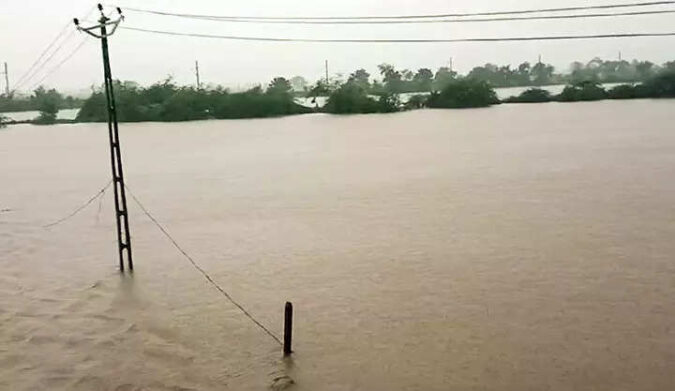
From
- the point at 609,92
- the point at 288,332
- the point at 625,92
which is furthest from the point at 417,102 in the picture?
the point at 288,332

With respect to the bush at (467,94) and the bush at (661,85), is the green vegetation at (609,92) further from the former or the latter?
the bush at (467,94)

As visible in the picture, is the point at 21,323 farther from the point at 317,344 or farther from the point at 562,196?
the point at 562,196

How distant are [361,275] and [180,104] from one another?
76.7ft

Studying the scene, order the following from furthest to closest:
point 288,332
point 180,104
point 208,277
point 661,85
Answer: point 180,104 < point 661,85 < point 208,277 < point 288,332

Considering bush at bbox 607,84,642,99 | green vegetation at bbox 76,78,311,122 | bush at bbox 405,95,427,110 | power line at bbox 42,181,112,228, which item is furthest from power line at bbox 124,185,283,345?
bush at bbox 607,84,642,99

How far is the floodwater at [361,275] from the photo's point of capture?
4.63 m

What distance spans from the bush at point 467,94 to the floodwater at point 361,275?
1487 centimetres

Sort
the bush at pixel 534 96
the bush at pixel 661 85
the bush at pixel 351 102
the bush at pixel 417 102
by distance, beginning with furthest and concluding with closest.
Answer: the bush at pixel 417 102 < the bush at pixel 534 96 < the bush at pixel 351 102 < the bush at pixel 661 85

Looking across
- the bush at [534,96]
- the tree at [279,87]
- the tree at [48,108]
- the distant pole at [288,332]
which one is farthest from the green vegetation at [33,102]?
the distant pole at [288,332]

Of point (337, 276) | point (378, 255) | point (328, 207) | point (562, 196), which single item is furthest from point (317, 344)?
point (562, 196)

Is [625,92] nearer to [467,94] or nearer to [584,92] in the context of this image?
[584,92]

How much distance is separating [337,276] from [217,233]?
8.16 feet

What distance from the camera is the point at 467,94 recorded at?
29.8 metres

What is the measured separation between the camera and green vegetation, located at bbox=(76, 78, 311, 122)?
29.1m
